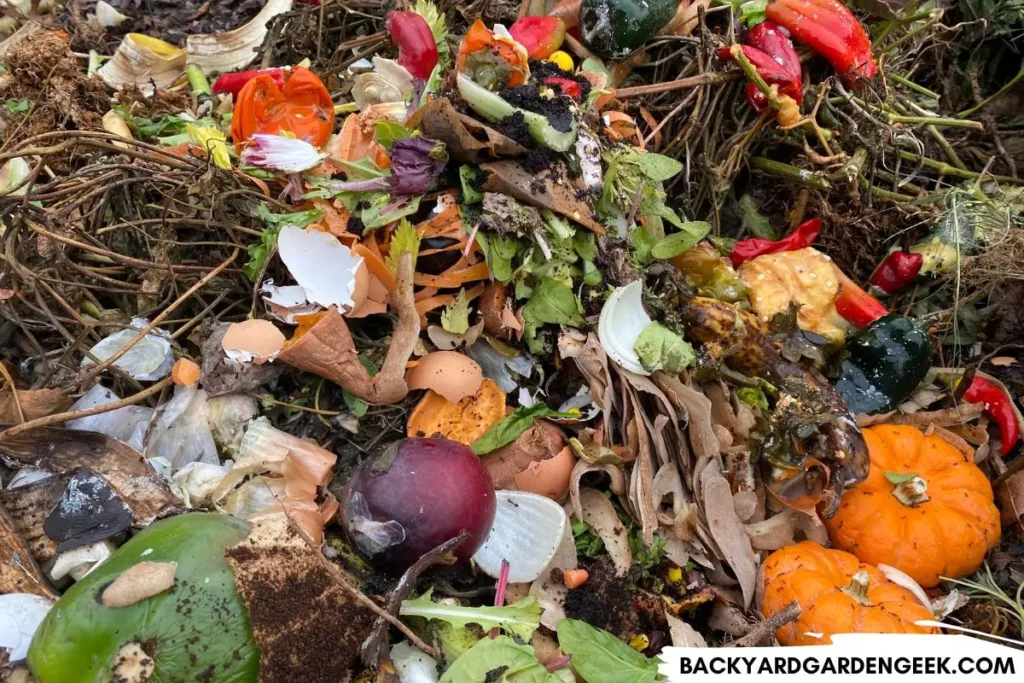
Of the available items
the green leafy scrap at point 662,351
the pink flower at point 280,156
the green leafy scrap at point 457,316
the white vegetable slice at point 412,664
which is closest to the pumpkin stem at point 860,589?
the green leafy scrap at point 662,351

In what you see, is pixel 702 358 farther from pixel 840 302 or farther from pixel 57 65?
pixel 57 65

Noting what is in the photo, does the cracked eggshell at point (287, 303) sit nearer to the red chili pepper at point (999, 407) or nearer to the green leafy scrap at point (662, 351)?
the green leafy scrap at point (662, 351)

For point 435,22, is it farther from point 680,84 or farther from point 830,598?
point 830,598

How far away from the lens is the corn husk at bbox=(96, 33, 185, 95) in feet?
8.39

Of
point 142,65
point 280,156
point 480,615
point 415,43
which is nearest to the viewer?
point 480,615

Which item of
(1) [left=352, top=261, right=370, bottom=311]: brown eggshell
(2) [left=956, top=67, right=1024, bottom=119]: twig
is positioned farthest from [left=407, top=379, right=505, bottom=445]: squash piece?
(2) [left=956, top=67, right=1024, bottom=119]: twig

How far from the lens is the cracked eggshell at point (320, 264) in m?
1.86

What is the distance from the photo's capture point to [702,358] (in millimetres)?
2082

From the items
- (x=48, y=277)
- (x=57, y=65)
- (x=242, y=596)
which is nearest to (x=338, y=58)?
(x=57, y=65)

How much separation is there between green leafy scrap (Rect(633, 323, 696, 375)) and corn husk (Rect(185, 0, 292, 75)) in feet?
5.97

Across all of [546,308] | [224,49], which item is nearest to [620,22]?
[546,308]

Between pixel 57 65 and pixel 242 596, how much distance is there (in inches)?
75.2

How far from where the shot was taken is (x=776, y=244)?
2402mm

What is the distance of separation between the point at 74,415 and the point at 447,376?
0.92 metres
